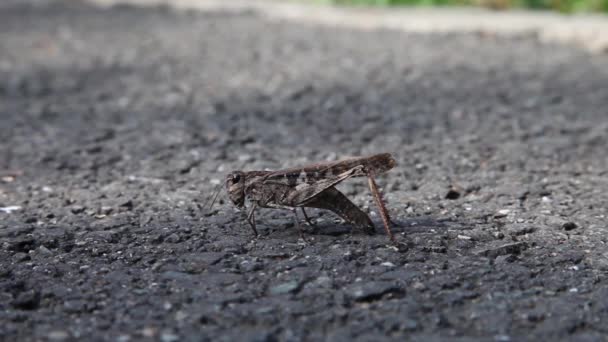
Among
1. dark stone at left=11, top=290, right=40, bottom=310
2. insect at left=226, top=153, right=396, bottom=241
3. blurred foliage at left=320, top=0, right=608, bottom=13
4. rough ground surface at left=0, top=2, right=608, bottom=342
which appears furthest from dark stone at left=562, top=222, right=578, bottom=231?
blurred foliage at left=320, top=0, right=608, bottom=13

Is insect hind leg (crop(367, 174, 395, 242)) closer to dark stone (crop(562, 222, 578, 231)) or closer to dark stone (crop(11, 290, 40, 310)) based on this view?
dark stone (crop(562, 222, 578, 231))

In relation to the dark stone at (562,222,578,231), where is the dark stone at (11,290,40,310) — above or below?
above

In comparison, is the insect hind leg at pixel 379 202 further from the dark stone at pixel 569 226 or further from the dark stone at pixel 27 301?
the dark stone at pixel 27 301

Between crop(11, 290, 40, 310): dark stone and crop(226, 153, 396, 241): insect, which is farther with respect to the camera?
crop(226, 153, 396, 241): insect

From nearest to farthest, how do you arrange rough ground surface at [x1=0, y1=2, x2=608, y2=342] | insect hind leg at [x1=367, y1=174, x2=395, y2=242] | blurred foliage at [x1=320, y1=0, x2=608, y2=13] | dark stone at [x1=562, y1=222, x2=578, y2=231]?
1. rough ground surface at [x1=0, y1=2, x2=608, y2=342]
2. insect hind leg at [x1=367, y1=174, x2=395, y2=242]
3. dark stone at [x1=562, y1=222, x2=578, y2=231]
4. blurred foliage at [x1=320, y1=0, x2=608, y2=13]

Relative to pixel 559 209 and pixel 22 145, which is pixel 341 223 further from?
pixel 22 145

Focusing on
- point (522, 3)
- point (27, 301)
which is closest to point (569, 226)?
point (27, 301)

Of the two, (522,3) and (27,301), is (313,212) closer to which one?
(27,301)
